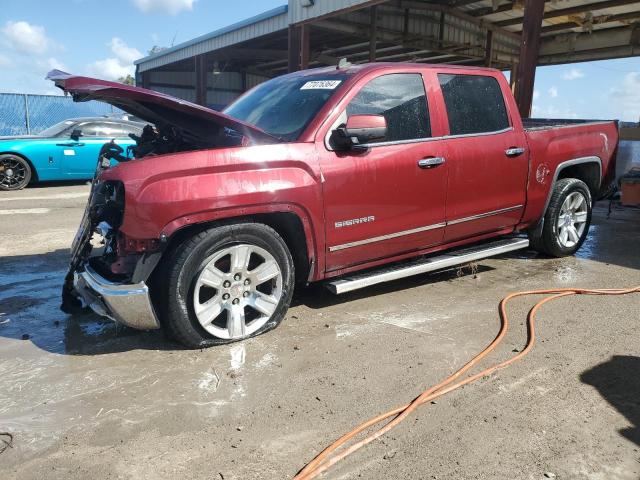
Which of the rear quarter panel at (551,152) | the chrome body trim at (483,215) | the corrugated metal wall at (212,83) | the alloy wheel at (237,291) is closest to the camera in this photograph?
the alloy wheel at (237,291)

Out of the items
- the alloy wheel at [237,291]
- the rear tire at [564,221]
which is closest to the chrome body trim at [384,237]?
the alloy wheel at [237,291]

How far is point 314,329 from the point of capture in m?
3.74

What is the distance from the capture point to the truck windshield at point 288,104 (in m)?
3.81

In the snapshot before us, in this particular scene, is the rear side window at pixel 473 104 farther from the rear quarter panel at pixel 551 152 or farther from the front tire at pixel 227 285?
the front tire at pixel 227 285

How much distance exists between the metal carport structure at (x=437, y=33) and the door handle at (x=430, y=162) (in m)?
5.95

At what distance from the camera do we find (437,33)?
17094 millimetres

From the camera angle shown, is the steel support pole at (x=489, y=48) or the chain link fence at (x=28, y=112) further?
the chain link fence at (x=28, y=112)

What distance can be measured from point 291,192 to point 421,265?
1392 mm

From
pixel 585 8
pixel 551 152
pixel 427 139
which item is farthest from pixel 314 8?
pixel 427 139

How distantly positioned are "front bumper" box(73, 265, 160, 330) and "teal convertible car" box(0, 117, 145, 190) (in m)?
8.19

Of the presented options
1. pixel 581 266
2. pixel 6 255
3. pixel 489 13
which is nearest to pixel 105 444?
pixel 6 255

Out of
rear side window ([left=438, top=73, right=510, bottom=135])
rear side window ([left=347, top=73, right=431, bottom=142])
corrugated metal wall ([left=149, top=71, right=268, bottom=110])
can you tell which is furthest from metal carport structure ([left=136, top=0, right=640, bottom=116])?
corrugated metal wall ([left=149, top=71, right=268, bottom=110])

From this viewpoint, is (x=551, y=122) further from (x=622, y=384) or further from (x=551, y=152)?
(x=622, y=384)

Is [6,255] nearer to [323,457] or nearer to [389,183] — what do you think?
[389,183]
